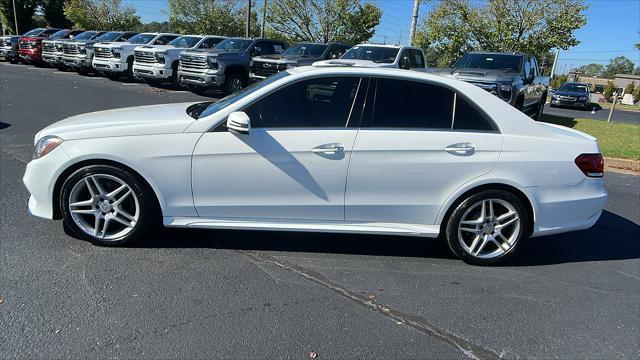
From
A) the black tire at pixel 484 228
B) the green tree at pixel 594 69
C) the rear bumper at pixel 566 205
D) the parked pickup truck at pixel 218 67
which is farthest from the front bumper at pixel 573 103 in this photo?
the green tree at pixel 594 69

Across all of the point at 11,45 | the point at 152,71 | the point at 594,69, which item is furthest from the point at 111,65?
the point at 594,69

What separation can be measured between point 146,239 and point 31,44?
2477cm

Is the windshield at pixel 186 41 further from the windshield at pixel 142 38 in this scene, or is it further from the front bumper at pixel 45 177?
the front bumper at pixel 45 177

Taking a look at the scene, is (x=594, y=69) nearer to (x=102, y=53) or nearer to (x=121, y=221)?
(x=102, y=53)

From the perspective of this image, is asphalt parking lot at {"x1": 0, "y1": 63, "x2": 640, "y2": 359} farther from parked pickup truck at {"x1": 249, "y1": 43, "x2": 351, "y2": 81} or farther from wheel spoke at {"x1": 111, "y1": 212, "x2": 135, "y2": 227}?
parked pickup truck at {"x1": 249, "y1": 43, "x2": 351, "y2": 81}

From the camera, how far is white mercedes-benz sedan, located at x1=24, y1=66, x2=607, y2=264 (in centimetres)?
371

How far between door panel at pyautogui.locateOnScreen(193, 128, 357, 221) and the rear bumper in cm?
166

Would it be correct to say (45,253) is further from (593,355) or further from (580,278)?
(580,278)

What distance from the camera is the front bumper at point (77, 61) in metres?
19.8

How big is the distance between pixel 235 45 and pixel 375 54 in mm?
5743

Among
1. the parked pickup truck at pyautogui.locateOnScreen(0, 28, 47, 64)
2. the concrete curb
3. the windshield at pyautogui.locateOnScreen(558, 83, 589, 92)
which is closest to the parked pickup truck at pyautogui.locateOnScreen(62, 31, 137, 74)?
the parked pickup truck at pyautogui.locateOnScreen(0, 28, 47, 64)

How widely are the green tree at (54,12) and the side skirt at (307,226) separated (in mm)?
53975

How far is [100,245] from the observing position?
3.91 m

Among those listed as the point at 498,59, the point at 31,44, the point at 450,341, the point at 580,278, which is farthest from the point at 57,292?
the point at 31,44
